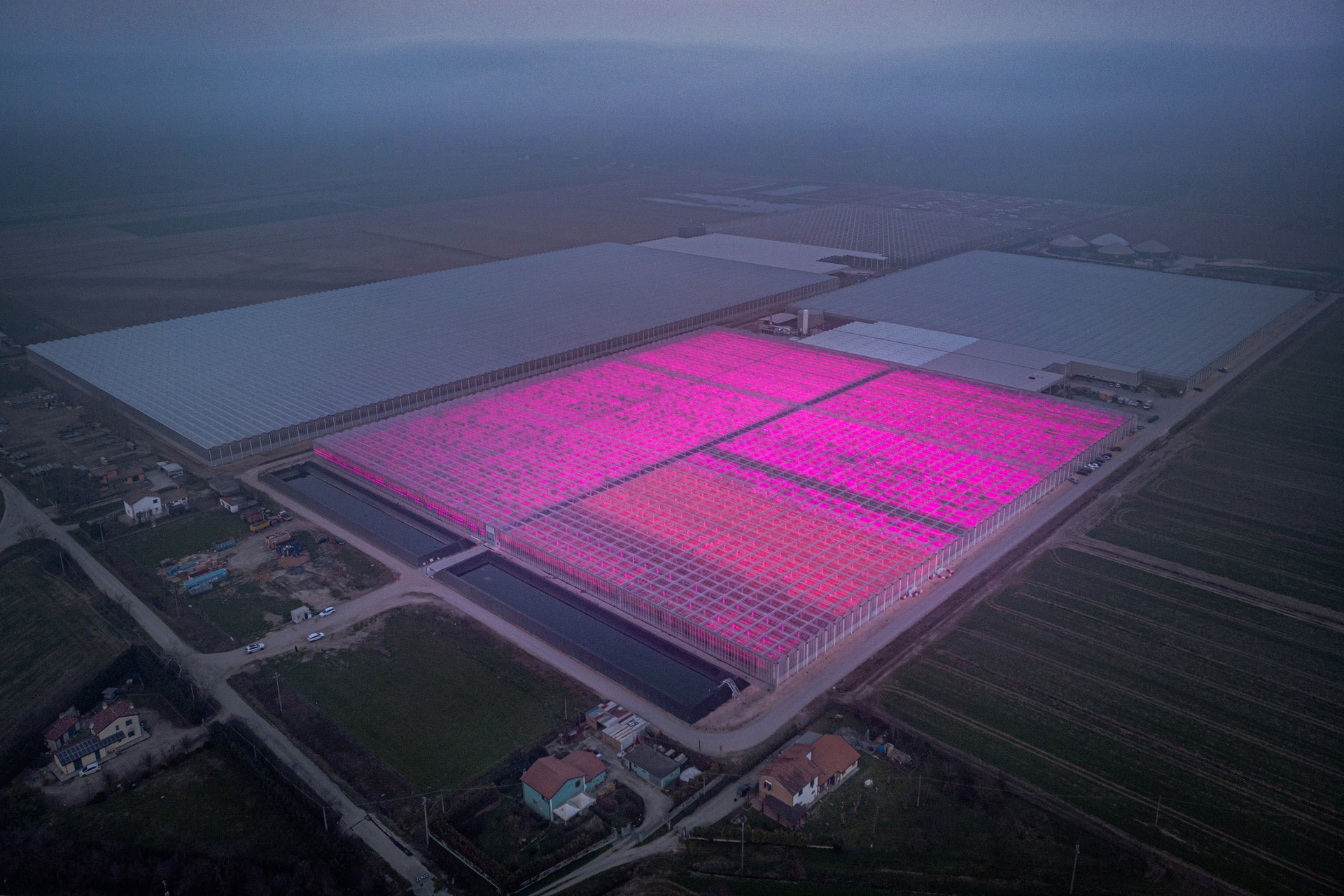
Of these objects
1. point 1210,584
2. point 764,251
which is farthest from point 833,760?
point 764,251

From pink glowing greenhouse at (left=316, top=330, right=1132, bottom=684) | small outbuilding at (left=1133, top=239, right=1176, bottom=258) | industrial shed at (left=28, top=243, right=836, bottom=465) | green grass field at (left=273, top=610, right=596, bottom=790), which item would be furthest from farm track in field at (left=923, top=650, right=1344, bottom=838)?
small outbuilding at (left=1133, top=239, right=1176, bottom=258)

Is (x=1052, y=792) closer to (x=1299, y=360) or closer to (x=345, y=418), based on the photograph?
(x=345, y=418)

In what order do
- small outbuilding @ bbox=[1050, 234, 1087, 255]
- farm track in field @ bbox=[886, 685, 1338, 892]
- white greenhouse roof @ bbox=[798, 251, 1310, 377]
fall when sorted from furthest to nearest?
small outbuilding @ bbox=[1050, 234, 1087, 255] → white greenhouse roof @ bbox=[798, 251, 1310, 377] → farm track in field @ bbox=[886, 685, 1338, 892]

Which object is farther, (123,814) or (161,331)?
(161,331)

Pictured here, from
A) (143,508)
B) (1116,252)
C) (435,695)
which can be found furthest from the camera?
(1116,252)

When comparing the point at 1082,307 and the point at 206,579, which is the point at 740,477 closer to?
→ the point at 206,579

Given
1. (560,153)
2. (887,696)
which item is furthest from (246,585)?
(560,153)

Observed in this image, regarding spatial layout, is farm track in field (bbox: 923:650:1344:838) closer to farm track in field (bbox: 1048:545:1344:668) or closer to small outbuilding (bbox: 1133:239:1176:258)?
farm track in field (bbox: 1048:545:1344:668)
